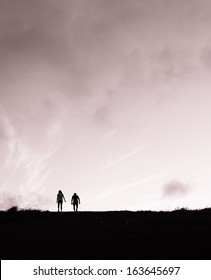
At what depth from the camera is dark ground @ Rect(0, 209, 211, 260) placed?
1582 centimetres

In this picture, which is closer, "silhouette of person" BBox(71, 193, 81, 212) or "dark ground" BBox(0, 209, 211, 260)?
"dark ground" BBox(0, 209, 211, 260)

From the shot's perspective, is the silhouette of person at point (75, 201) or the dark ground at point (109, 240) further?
the silhouette of person at point (75, 201)

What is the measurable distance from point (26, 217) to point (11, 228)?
6.07 meters

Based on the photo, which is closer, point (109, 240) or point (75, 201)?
point (109, 240)

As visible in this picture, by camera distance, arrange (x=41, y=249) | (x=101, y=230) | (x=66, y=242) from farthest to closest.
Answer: (x=101, y=230)
(x=66, y=242)
(x=41, y=249)

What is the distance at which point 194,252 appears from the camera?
52.1 ft

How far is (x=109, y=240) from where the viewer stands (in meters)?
18.2

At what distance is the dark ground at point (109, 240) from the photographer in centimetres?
1582

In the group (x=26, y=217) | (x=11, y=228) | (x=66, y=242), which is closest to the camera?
(x=66, y=242)

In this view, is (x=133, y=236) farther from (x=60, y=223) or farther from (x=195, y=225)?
(x=60, y=223)
